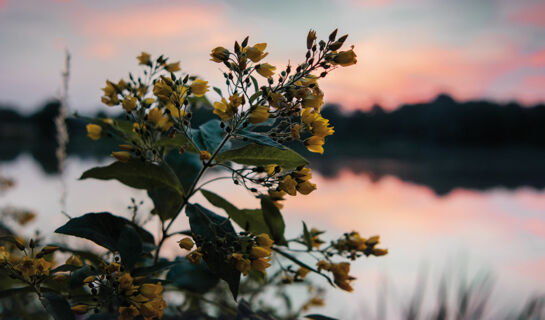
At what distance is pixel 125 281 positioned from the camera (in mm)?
373

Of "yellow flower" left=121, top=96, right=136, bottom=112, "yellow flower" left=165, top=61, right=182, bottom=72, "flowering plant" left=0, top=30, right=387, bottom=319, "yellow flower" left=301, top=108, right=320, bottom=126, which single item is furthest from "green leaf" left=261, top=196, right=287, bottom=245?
"yellow flower" left=165, top=61, right=182, bottom=72

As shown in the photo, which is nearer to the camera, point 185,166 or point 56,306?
point 56,306

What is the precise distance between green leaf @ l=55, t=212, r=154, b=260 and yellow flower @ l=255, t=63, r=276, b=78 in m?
0.24

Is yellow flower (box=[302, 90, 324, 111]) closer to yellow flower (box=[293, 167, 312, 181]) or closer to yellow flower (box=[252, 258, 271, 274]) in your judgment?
yellow flower (box=[293, 167, 312, 181])

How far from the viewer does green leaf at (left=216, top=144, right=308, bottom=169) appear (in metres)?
0.41

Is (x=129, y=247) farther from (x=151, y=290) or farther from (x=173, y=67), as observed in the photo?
(x=173, y=67)

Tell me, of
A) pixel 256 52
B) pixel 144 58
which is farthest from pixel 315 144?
pixel 144 58

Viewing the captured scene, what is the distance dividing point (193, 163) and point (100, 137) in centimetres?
13

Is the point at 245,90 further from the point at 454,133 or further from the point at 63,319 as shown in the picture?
the point at 454,133

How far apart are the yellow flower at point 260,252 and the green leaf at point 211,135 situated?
134 millimetres

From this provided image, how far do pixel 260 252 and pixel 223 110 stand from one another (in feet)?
0.52

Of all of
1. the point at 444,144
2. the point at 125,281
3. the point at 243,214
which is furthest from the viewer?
the point at 444,144

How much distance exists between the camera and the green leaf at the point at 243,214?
18.7 inches

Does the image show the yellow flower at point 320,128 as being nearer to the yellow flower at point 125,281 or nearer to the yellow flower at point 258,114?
the yellow flower at point 258,114
